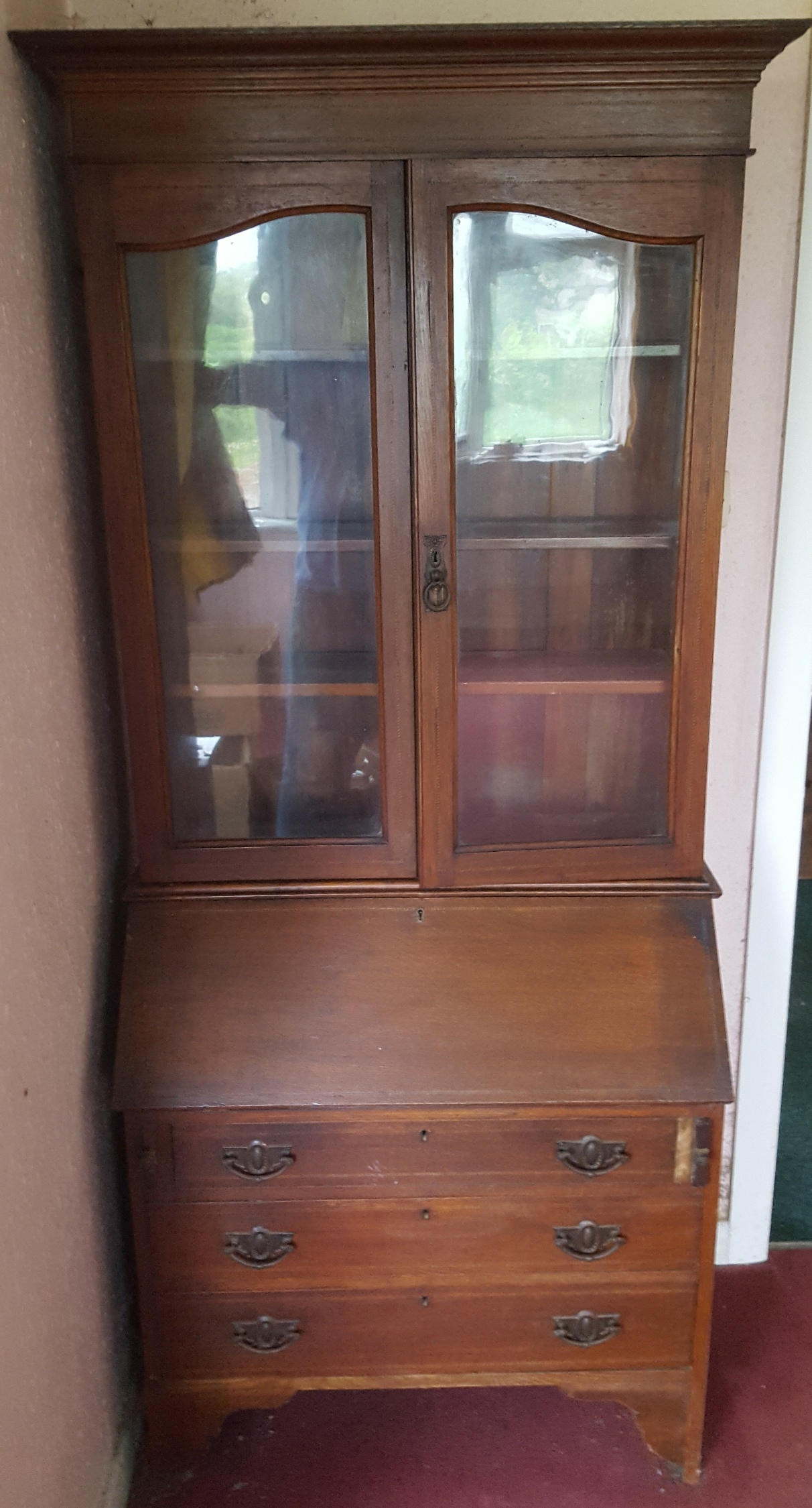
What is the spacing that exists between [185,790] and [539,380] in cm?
70

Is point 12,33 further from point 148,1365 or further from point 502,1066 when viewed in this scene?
point 148,1365

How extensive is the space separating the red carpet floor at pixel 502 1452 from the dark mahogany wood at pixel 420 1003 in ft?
1.98

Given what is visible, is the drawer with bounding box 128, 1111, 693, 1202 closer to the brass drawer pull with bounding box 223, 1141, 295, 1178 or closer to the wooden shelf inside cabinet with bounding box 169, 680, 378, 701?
the brass drawer pull with bounding box 223, 1141, 295, 1178

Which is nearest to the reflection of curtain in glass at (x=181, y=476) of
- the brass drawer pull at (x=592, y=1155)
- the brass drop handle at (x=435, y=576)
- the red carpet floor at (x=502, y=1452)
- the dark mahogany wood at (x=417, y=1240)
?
the brass drop handle at (x=435, y=576)

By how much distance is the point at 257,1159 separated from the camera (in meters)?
1.32

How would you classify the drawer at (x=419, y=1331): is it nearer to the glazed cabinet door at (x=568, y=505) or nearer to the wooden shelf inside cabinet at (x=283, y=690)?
the glazed cabinet door at (x=568, y=505)

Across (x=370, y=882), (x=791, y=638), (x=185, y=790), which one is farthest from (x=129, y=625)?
(x=791, y=638)

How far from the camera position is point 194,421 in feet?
4.17

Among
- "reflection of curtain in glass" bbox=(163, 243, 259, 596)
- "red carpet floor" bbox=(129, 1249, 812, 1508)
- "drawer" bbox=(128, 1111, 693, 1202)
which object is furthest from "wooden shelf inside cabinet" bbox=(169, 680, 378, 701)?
"red carpet floor" bbox=(129, 1249, 812, 1508)

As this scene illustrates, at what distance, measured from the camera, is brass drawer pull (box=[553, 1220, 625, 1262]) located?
1.34m

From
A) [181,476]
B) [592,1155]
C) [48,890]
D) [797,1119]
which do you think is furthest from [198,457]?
[797,1119]

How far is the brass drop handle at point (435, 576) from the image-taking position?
4.03 ft

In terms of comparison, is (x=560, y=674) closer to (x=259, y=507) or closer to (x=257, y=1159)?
(x=259, y=507)

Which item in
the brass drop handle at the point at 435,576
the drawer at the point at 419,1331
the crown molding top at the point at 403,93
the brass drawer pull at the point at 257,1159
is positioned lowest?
the drawer at the point at 419,1331
